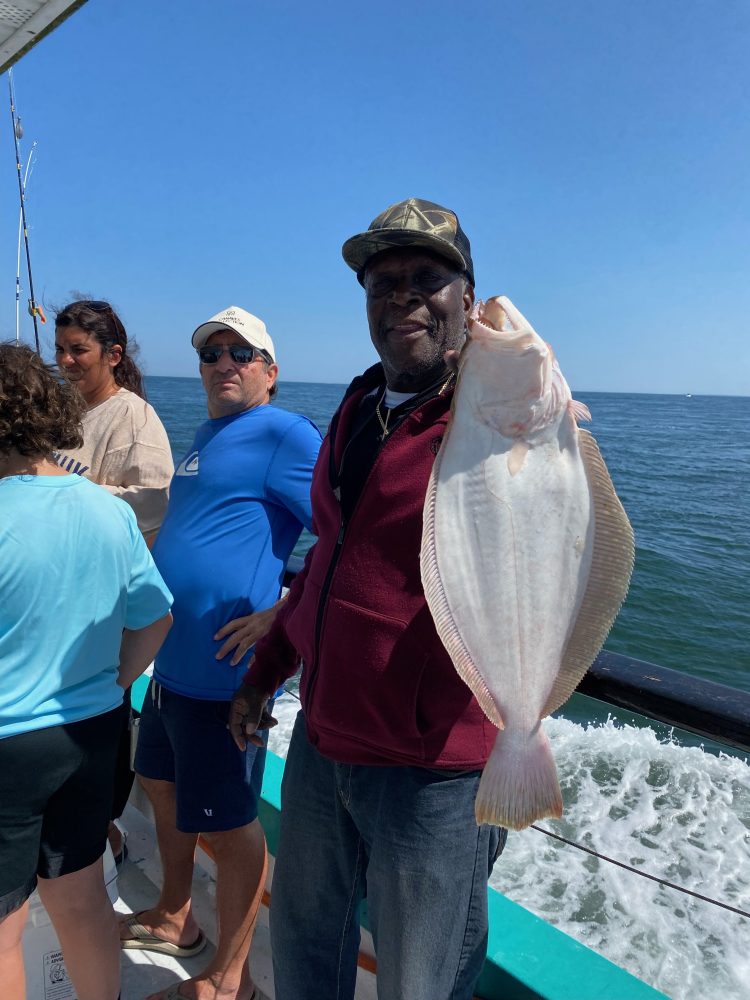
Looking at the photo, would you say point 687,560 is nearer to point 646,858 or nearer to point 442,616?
point 646,858

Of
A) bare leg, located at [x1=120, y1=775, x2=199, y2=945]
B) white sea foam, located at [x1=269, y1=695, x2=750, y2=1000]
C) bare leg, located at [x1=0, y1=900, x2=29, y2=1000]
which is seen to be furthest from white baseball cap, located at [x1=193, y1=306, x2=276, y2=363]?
white sea foam, located at [x1=269, y1=695, x2=750, y2=1000]

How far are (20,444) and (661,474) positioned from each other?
83.4ft

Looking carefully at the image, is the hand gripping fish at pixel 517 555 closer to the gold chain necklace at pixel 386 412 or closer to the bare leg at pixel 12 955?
the gold chain necklace at pixel 386 412

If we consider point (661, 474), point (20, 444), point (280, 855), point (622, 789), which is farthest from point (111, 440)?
point (661, 474)

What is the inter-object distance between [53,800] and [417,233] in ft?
5.64

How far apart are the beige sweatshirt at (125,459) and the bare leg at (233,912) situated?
130 centimetres

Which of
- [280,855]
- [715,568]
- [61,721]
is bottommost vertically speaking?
[715,568]

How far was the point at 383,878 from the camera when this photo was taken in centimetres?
144

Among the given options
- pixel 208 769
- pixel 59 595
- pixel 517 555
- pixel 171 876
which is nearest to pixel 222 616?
pixel 208 769

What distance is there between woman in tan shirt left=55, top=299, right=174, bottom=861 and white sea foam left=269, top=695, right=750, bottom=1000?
246 cm

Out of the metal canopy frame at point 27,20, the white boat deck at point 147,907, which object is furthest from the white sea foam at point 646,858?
the metal canopy frame at point 27,20

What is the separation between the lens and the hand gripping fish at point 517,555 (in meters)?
1.21

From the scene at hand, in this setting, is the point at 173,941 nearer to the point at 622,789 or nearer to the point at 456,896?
Answer: the point at 456,896

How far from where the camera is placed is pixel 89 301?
2.97m
